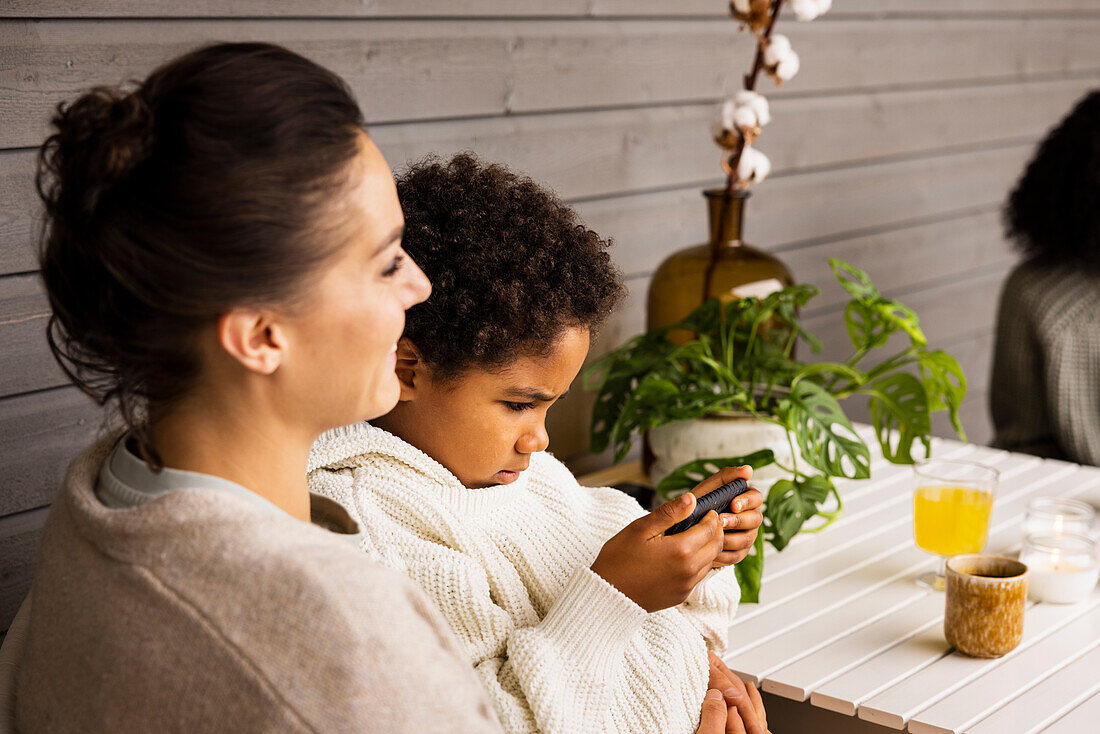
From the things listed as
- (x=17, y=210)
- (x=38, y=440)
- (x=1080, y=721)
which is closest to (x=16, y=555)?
(x=38, y=440)

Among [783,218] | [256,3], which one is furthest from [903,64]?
[256,3]

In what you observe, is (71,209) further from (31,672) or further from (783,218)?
(783,218)

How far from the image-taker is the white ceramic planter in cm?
152

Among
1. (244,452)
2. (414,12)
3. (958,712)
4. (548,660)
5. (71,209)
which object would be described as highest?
(414,12)

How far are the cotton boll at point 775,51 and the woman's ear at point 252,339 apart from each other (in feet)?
4.27

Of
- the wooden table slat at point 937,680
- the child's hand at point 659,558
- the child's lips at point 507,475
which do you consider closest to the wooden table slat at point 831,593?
the wooden table slat at point 937,680

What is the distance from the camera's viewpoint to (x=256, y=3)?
4.74 feet

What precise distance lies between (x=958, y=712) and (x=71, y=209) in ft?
3.06

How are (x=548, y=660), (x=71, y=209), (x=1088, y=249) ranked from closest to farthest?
(x=71, y=209), (x=548, y=660), (x=1088, y=249)

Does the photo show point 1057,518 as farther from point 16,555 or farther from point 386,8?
point 16,555

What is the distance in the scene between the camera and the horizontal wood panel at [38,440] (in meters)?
1.32

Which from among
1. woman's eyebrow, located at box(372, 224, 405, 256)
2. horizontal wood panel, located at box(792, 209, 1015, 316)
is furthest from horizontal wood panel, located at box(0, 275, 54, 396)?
horizontal wood panel, located at box(792, 209, 1015, 316)

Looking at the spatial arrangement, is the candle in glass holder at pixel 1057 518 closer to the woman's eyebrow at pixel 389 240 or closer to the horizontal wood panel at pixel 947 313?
the woman's eyebrow at pixel 389 240

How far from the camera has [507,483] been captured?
3.62 feet
